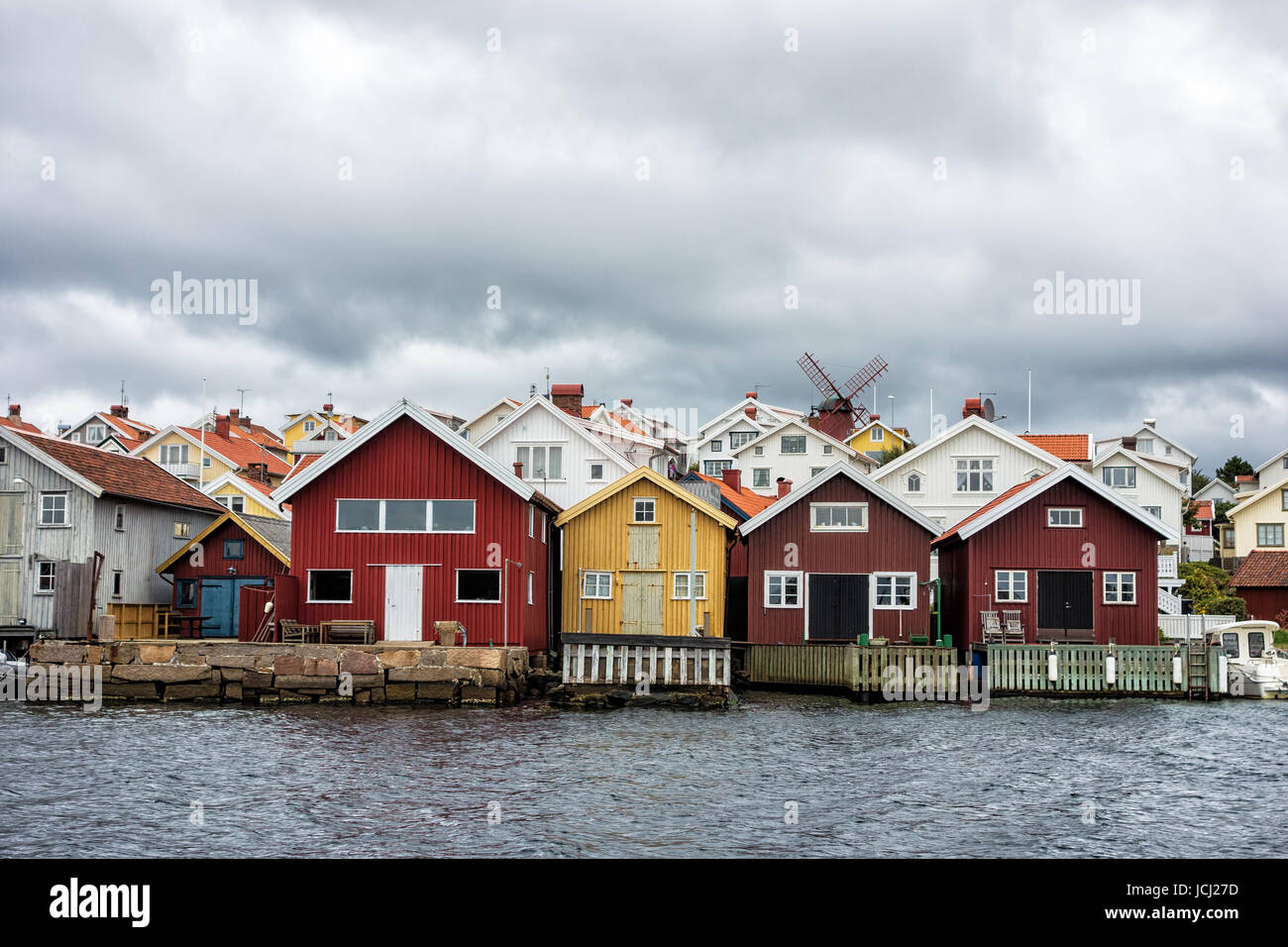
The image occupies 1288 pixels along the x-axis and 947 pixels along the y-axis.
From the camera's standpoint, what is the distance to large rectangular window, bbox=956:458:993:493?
6025 cm

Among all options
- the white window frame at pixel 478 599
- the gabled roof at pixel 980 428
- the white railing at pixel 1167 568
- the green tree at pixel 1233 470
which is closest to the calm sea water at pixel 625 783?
the white window frame at pixel 478 599

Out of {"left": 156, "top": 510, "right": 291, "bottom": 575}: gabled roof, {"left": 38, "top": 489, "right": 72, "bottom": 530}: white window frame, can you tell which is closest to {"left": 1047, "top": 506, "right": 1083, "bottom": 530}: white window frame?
{"left": 156, "top": 510, "right": 291, "bottom": 575}: gabled roof

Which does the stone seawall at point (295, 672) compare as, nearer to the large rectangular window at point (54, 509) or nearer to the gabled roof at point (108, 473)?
the large rectangular window at point (54, 509)

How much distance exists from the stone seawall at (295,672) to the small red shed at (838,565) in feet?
36.2

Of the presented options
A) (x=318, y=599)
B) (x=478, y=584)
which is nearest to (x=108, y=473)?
(x=318, y=599)

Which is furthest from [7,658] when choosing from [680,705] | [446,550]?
[680,705]

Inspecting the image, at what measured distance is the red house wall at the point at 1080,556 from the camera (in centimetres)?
4266

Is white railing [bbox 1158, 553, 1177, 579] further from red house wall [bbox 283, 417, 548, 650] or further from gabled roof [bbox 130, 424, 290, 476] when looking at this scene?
gabled roof [bbox 130, 424, 290, 476]

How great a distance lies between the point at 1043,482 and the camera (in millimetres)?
42812

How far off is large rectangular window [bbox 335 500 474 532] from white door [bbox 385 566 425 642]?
1.79 meters

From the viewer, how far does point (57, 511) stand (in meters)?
43.3

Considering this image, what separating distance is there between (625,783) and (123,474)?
32.3 metres
